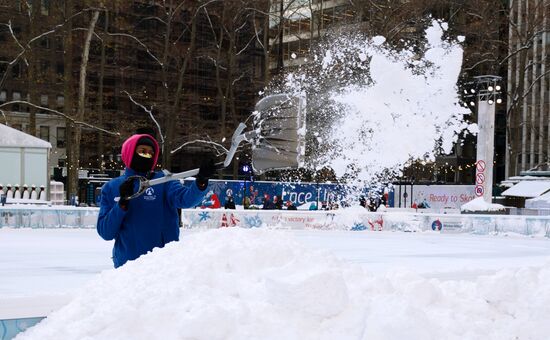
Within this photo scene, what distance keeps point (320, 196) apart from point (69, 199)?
36.0 feet

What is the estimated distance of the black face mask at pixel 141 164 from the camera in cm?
489

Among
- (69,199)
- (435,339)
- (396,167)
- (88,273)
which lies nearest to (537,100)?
(396,167)

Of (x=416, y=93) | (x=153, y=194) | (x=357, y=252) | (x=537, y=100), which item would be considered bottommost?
(x=357, y=252)

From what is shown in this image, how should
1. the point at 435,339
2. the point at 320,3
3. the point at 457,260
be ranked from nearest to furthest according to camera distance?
the point at 435,339
the point at 457,260
the point at 320,3

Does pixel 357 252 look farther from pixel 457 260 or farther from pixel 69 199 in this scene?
pixel 69 199

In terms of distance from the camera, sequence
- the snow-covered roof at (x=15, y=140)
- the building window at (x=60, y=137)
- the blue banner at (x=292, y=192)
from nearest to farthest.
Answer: the snow-covered roof at (x=15, y=140) → the blue banner at (x=292, y=192) → the building window at (x=60, y=137)

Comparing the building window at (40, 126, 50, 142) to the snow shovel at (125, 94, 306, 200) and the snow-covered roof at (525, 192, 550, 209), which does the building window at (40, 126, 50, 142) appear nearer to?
the snow-covered roof at (525, 192, 550, 209)

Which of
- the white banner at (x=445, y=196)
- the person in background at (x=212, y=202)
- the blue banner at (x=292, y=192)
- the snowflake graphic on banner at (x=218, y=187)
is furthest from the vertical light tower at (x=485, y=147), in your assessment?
the snowflake graphic on banner at (x=218, y=187)

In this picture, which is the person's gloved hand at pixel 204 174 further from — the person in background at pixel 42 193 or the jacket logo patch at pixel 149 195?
the person in background at pixel 42 193

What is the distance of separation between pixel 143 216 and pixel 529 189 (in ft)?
87.8

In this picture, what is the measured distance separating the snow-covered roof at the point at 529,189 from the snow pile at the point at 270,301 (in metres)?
25.9

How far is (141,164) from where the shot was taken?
4.91m

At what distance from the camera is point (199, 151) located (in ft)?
199

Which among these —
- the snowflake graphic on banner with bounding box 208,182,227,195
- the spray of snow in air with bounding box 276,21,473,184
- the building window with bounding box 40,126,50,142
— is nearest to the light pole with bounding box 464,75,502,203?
the spray of snow in air with bounding box 276,21,473,184
